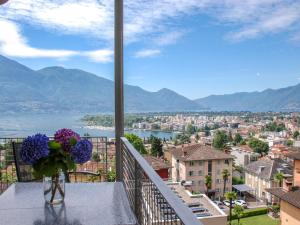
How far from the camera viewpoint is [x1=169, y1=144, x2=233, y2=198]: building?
3.29 metres

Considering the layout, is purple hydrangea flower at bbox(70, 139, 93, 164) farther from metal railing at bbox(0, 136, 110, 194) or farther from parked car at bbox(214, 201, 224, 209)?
parked car at bbox(214, 201, 224, 209)

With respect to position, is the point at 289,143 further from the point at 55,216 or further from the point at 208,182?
the point at 55,216

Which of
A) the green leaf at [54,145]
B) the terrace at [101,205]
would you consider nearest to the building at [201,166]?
the terrace at [101,205]

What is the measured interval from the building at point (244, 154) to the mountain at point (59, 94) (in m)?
0.81

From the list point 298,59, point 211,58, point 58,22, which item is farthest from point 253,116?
point 58,22

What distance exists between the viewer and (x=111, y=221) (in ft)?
4.13

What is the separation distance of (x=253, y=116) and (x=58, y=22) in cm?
338

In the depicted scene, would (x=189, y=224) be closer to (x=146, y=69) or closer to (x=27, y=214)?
(x=27, y=214)

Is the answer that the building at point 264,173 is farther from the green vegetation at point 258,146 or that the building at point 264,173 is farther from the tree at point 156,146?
the tree at point 156,146

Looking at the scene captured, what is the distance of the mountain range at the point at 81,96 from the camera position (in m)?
4.06

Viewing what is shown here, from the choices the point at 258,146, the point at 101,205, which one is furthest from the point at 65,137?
the point at 258,146

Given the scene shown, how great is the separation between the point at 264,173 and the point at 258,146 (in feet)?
1.43

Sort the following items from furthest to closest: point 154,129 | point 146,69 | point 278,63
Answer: point 146,69 < point 278,63 < point 154,129

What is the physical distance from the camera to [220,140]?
335cm
